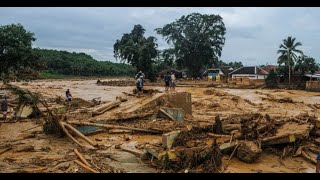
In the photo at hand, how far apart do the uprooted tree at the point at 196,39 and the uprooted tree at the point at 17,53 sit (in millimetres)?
40523

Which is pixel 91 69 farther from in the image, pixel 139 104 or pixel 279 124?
pixel 279 124

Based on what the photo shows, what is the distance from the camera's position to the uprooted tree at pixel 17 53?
89.1 feet

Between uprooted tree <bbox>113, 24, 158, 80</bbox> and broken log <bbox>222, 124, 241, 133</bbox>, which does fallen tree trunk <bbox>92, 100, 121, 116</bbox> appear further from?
uprooted tree <bbox>113, 24, 158, 80</bbox>

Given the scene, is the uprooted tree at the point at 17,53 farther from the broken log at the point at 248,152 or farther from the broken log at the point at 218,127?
the broken log at the point at 248,152

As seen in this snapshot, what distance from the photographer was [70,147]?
12867 millimetres

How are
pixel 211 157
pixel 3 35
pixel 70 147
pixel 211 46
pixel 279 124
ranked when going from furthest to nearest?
1. pixel 211 46
2. pixel 3 35
3. pixel 279 124
4. pixel 70 147
5. pixel 211 157

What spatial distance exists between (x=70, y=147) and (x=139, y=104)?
6.23 meters

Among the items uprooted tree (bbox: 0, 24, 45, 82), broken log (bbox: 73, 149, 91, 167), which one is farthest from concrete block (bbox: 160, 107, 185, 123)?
uprooted tree (bbox: 0, 24, 45, 82)

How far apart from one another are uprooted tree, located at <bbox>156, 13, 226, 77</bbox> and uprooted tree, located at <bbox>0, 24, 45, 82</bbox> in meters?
40.5

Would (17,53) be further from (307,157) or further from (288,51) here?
(288,51)

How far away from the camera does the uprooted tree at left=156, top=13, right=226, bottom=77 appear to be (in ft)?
218

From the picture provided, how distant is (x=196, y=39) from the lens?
6669 cm

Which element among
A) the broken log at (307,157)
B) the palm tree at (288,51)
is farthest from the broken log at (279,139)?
the palm tree at (288,51)
